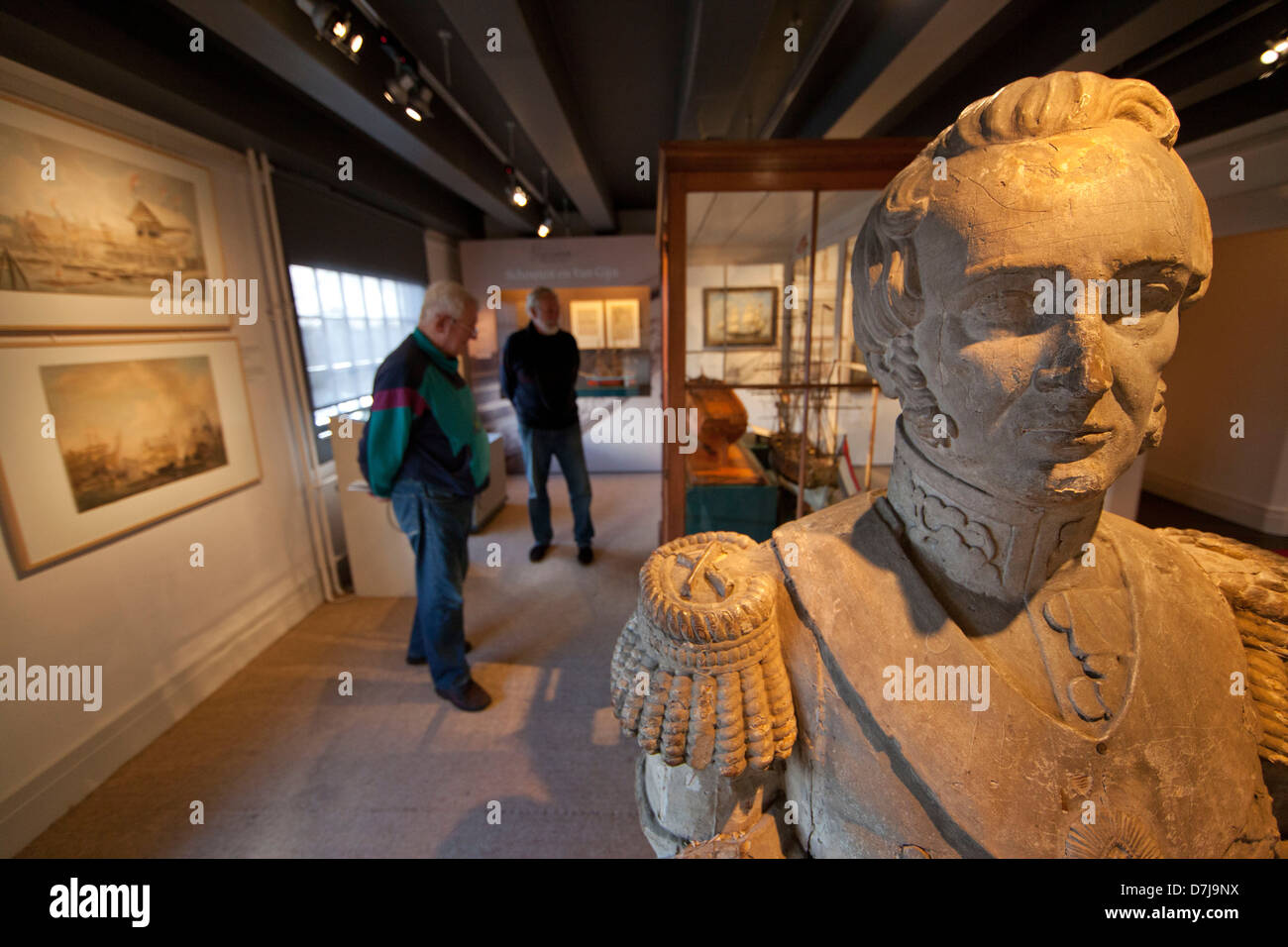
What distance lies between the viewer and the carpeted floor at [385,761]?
2039 millimetres

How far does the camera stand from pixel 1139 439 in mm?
846

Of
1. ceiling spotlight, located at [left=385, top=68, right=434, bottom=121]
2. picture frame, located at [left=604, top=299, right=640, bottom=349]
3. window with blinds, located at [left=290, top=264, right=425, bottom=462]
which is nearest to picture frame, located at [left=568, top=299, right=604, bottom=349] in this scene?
picture frame, located at [left=604, top=299, right=640, bottom=349]

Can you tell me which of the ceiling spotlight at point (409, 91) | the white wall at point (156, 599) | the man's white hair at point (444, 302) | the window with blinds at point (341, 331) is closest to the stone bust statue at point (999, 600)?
the man's white hair at point (444, 302)

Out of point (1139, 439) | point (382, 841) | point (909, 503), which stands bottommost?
point (382, 841)

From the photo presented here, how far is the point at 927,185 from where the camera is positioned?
83 cm

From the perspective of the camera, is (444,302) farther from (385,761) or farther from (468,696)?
(385,761)

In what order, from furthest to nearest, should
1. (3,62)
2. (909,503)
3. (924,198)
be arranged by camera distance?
(3,62)
(909,503)
(924,198)

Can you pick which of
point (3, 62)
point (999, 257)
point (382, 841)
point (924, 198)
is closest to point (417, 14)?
point (3, 62)

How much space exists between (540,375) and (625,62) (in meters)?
1.92

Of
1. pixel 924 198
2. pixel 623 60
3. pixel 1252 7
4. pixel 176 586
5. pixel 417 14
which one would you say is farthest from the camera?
pixel 623 60

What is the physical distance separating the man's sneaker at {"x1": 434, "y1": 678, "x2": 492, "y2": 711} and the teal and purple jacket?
102cm

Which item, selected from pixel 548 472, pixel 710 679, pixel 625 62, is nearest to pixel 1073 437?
pixel 710 679
